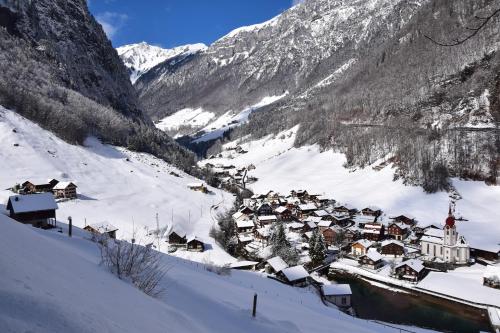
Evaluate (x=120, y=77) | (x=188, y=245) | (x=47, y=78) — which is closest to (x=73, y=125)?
(x=47, y=78)

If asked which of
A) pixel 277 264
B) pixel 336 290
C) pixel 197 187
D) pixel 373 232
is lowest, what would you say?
pixel 336 290

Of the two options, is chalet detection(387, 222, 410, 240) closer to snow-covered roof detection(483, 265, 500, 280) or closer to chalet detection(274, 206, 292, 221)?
snow-covered roof detection(483, 265, 500, 280)

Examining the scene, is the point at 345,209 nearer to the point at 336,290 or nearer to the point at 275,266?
the point at 275,266

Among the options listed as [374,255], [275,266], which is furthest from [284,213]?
[275,266]

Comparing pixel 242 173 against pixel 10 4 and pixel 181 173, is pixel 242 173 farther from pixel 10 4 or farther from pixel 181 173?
pixel 10 4

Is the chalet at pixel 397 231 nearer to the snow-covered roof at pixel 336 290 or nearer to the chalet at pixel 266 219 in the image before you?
the chalet at pixel 266 219

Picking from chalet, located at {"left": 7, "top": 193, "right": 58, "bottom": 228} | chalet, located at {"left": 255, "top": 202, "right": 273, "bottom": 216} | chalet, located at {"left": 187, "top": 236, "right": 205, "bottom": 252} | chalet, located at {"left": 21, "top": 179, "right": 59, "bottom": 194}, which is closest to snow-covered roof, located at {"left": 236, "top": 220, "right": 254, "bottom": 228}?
chalet, located at {"left": 255, "top": 202, "right": 273, "bottom": 216}

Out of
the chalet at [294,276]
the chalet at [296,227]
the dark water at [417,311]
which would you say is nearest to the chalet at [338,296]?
the dark water at [417,311]
